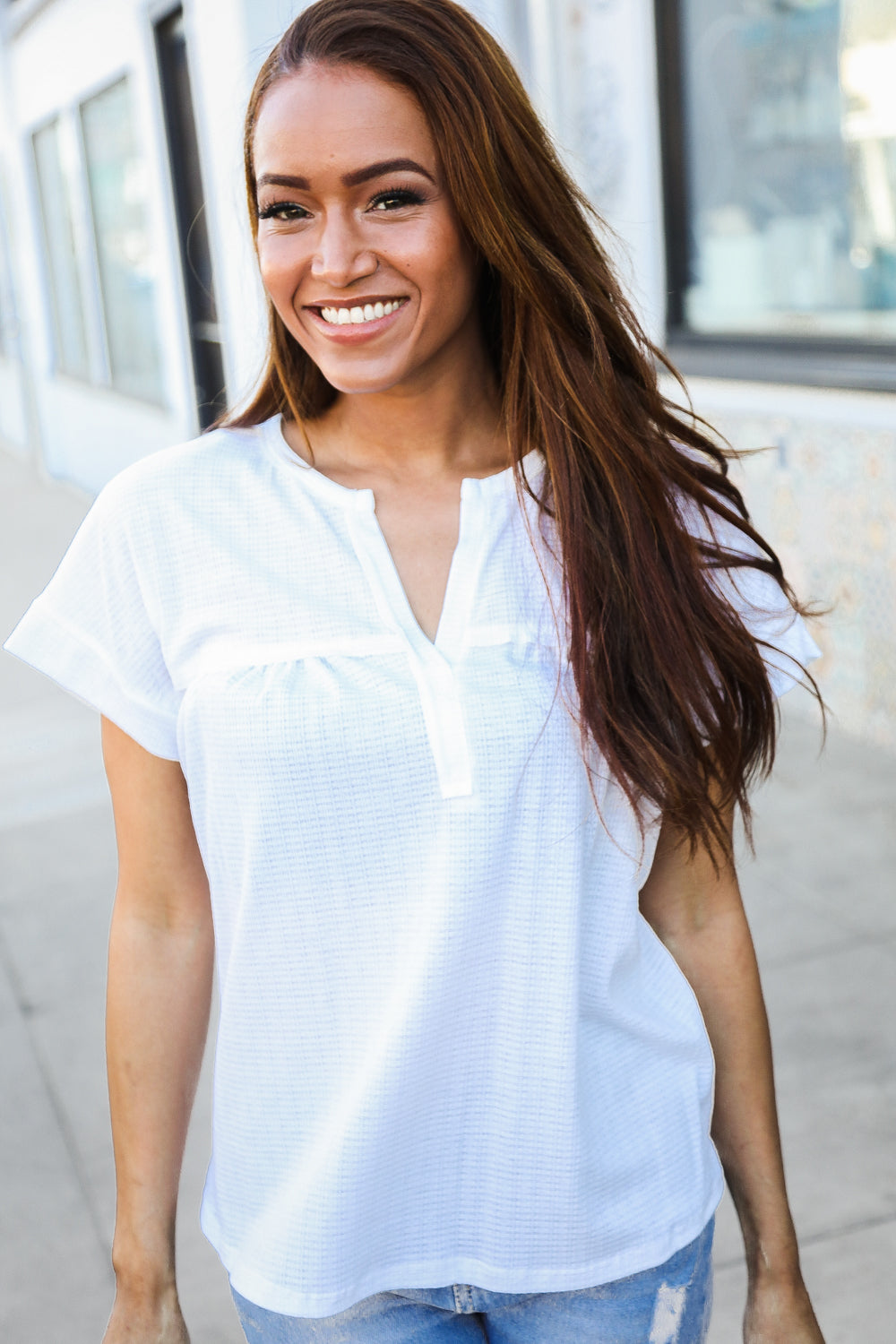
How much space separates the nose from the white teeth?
3cm

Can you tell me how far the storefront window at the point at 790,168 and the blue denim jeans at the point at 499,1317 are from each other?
12.2ft

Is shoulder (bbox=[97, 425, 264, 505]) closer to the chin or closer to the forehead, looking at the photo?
the chin

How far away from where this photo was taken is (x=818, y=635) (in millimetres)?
4801

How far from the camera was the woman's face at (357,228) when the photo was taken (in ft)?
3.99

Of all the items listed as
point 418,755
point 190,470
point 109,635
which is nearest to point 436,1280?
point 418,755

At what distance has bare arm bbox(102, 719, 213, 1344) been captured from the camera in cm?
128

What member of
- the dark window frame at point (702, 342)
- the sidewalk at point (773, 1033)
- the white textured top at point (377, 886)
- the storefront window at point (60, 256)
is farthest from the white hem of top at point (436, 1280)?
the storefront window at point (60, 256)

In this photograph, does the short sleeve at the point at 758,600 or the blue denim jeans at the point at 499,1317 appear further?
the short sleeve at the point at 758,600

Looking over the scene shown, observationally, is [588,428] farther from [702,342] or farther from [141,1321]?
[702,342]

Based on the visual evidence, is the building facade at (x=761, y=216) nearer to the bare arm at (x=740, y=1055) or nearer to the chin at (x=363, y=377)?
the chin at (x=363, y=377)

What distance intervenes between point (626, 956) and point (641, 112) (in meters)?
4.60

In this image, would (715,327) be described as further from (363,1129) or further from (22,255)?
(22,255)

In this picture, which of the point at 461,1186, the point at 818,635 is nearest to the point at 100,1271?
the point at 461,1186

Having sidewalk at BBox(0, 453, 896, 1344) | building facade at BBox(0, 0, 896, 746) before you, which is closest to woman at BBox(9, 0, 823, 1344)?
sidewalk at BBox(0, 453, 896, 1344)
